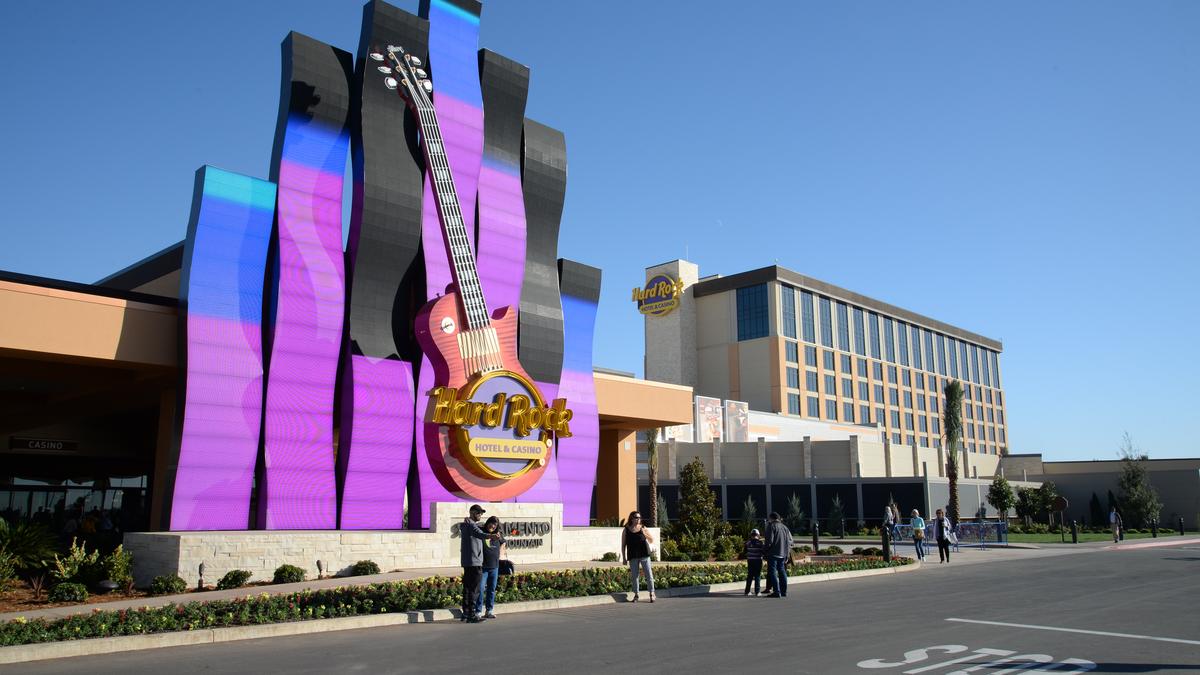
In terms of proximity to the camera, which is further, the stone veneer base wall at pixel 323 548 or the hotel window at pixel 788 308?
the hotel window at pixel 788 308

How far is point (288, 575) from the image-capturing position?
22484mm

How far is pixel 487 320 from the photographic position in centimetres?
2894

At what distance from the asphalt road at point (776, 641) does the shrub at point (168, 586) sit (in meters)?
8.78

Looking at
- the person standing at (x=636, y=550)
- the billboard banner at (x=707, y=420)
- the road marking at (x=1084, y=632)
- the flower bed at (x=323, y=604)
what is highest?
the billboard banner at (x=707, y=420)

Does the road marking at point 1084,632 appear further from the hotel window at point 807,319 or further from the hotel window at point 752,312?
the hotel window at point 807,319

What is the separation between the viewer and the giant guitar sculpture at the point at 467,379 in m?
27.5

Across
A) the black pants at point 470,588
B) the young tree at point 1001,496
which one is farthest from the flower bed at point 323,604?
the young tree at point 1001,496

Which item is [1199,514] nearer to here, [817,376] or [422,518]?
[817,376]

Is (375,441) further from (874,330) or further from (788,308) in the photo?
(874,330)

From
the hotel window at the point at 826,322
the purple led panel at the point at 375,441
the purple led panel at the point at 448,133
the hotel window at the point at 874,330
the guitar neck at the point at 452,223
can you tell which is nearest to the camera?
the purple led panel at the point at 375,441

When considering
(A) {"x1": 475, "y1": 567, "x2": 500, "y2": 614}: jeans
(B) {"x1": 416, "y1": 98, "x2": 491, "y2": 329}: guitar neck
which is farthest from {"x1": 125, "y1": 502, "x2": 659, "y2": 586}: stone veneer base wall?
(A) {"x1": 475, "y1": 567, "x2": 500, "y2": 614}: jeans

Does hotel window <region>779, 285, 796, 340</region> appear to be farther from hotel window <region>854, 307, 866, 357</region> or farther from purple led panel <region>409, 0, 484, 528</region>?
purple led panel <region>409, 0, 484, 528</region>

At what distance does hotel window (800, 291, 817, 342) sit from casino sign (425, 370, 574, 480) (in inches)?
2750

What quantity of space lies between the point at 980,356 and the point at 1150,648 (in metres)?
131
